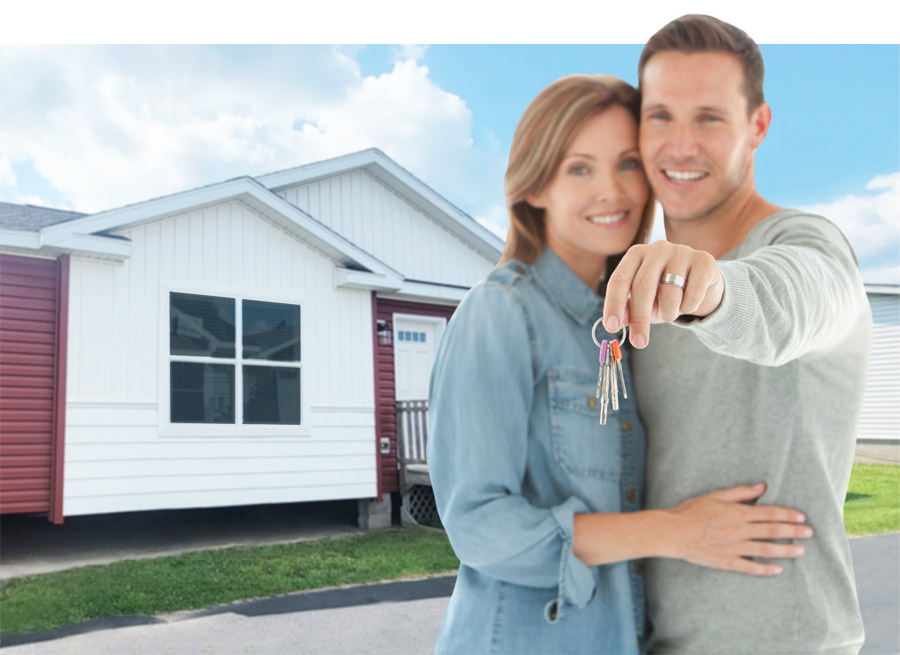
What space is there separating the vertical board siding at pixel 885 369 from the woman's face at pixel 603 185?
14604mm

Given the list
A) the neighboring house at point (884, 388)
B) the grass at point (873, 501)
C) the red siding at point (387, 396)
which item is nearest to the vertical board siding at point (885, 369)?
the neighboring house at point (884, 388)

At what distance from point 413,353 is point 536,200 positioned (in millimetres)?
8177

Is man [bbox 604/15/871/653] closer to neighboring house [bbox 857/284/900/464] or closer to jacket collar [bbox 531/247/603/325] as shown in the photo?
jacket collar [bbox 531/247/603/325]

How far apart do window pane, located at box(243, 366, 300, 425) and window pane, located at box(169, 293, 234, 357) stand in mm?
366

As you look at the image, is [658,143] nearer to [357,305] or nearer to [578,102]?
[578,102]

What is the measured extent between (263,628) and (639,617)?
4.03m

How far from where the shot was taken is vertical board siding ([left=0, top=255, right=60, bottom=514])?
6301 millimetres

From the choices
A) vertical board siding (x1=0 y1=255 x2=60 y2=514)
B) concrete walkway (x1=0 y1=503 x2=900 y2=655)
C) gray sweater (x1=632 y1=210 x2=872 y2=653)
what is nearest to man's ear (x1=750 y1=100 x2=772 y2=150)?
gray sweater (x1=632 y1=210 x2=872 y2=653)

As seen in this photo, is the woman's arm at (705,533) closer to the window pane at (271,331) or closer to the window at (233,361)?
the window at (233,361)

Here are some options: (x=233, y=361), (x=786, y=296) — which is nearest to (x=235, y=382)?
(x=233, y=361)

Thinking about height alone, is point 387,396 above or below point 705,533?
above

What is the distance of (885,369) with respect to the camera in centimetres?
1380

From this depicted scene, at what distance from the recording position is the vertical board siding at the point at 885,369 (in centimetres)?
1366

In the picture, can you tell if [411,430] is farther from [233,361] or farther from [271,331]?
[233,361]
